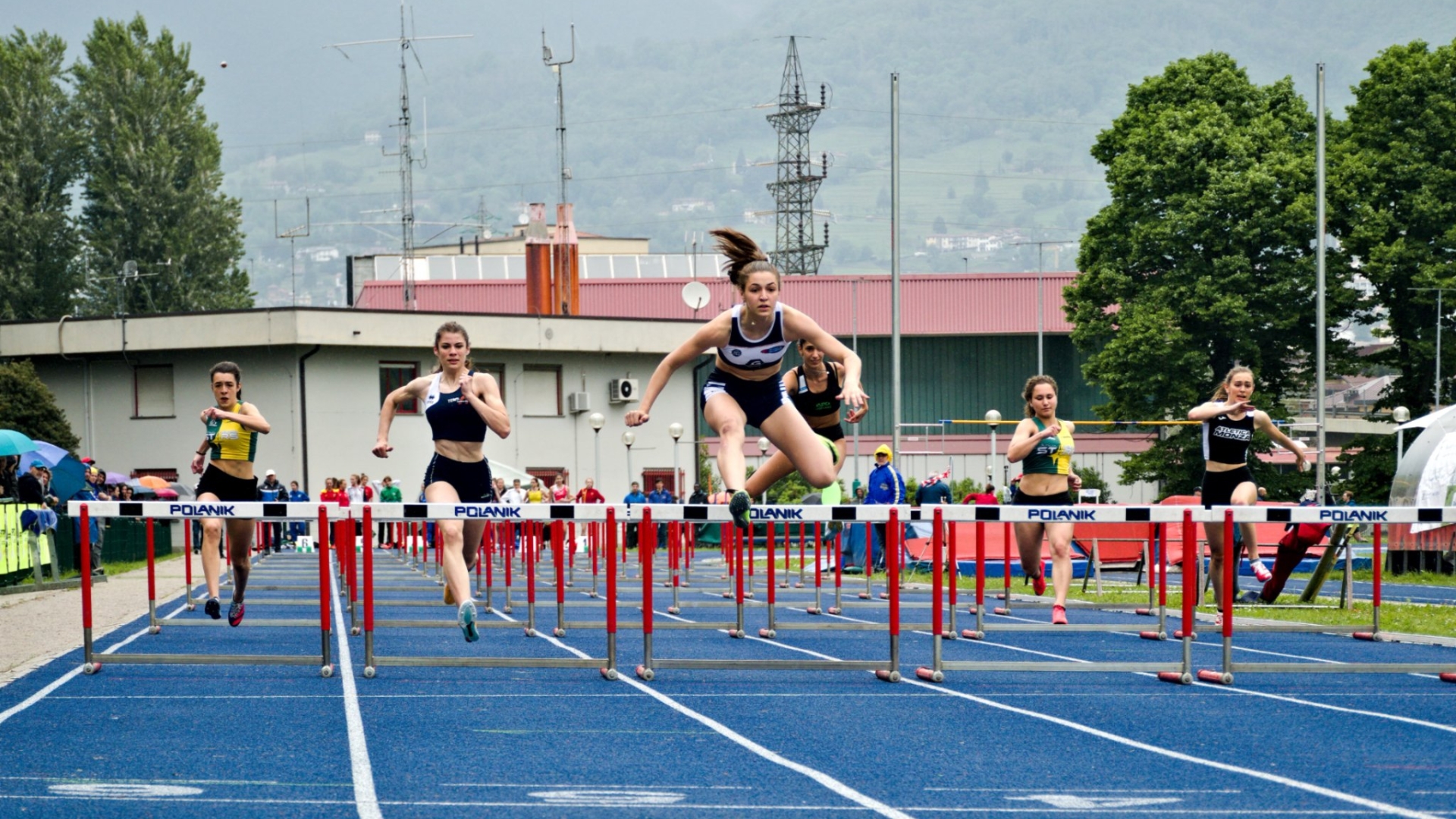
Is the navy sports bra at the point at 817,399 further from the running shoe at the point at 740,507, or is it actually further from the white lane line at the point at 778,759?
the white lane line at the point at 778,759

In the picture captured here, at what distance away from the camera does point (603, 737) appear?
839 cm

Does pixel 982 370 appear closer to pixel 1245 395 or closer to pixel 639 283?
pixel 639 283

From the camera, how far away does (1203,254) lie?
44.5m

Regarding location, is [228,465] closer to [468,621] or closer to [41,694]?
[41,694]

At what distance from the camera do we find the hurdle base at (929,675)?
10836 mm

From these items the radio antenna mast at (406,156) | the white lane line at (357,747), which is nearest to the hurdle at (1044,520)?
the white lane line at (357,747)

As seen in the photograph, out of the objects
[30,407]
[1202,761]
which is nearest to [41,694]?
[1202,761]

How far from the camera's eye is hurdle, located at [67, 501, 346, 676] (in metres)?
10.6

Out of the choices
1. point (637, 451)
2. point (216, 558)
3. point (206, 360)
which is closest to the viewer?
point (216, 558)

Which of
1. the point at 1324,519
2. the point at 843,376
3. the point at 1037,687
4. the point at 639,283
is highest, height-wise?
the point at 639,283

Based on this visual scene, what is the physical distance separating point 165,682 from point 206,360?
39401 millimetres

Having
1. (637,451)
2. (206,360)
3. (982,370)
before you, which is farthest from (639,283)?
(206,360)

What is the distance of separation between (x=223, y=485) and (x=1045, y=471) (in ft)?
18.9

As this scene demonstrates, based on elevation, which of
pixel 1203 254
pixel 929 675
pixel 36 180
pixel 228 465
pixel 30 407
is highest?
pixel 36 180
